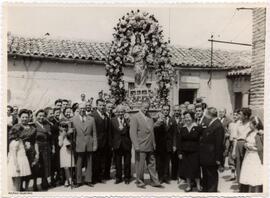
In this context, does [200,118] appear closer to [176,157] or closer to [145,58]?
[176,157]

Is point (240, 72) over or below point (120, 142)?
over

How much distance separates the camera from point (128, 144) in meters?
6.44

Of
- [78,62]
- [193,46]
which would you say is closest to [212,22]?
[193,46]

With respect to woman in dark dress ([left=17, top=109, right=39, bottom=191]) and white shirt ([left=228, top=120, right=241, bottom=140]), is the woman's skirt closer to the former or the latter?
white shirt ([left=228, top=120, right=241, bottom=140])

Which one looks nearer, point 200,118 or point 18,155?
point 18,155

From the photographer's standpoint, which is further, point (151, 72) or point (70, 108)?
point (151, 72)

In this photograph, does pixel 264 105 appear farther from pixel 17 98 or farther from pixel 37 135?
pixel 17 98

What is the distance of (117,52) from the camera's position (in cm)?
689

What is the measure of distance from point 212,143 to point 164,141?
1.09 meters

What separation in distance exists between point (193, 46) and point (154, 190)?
2.57m

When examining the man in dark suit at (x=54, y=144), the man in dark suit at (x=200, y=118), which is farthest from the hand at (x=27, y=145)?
the man in dark suit at (x=200, y=118)

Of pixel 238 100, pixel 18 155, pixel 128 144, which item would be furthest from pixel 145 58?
pixel 18 155

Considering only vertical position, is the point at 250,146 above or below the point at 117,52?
below

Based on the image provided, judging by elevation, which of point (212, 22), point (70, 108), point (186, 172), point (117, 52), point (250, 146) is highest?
point (212, 22)
